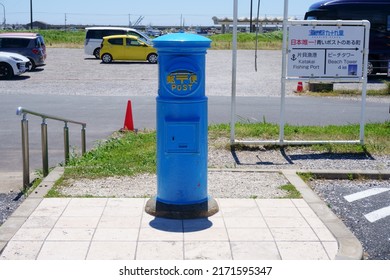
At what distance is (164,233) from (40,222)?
50.4 inches

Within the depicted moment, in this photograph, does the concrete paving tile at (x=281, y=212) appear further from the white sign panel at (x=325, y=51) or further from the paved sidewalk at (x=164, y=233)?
the white sign panel at (x=325, y=51)

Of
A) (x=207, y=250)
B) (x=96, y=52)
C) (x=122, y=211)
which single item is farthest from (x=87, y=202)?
(x=96, y=52)

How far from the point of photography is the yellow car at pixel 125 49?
124 feet

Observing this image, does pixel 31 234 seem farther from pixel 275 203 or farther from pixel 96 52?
pixel 96 52

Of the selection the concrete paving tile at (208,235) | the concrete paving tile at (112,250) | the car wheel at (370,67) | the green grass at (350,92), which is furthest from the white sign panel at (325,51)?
the car wheel at (370,67)

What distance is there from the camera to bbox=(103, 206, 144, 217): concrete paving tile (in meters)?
6.61

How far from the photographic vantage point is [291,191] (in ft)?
25.2

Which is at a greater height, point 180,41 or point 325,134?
point 180,41

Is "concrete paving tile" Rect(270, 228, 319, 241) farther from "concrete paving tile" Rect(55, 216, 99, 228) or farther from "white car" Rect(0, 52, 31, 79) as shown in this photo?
"white car" Rect(0, 52, 31, 79)

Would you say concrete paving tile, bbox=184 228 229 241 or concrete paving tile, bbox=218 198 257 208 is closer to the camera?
concrete paving tile, bbox=184 228 229 241

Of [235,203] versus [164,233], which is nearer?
[164,233]

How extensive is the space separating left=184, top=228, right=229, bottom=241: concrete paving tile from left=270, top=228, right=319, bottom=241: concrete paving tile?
1.60 ft

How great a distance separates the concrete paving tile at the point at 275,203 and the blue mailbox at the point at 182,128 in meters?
0.70

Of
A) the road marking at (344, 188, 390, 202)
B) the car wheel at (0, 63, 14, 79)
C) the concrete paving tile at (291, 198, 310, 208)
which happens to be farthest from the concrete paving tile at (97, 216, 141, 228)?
the car wheel at (0, 63, 14, 79)
